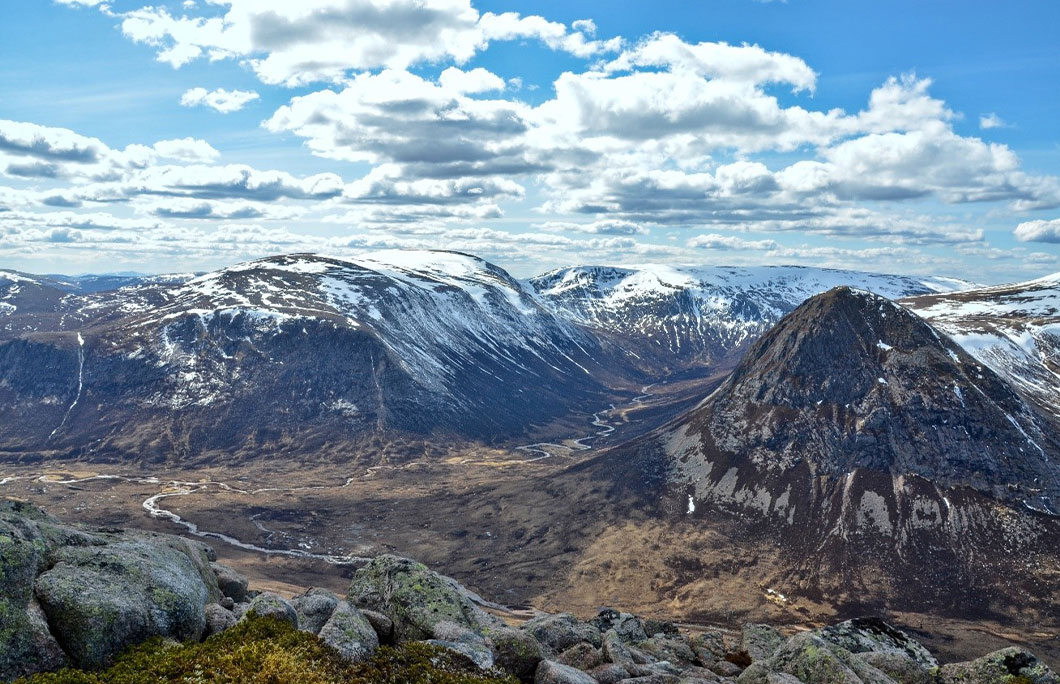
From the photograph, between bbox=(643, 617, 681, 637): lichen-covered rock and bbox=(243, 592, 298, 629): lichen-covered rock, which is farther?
bbox=(643, 617, 681, 637): lichen-covered rock

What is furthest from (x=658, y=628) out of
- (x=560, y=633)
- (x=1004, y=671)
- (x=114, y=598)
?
(x=114, y=598)

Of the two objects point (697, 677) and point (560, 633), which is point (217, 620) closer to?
point (560, 633)

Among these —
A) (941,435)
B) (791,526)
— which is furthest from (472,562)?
(941,435)

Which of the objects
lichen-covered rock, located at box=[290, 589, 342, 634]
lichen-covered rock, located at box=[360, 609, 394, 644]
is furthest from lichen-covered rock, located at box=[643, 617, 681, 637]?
lichen-covered rock, located at box=[290, 589, 342, 634]

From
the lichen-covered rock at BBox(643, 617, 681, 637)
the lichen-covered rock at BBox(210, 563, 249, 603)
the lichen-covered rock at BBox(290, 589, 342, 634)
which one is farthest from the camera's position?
the lichen-covered rock at BBox(643, 617, 681, 637)

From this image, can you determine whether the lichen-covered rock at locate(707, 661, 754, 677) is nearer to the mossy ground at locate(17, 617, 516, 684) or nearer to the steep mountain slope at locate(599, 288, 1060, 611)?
the mossy ground at locate(17, 617, 516, 684)

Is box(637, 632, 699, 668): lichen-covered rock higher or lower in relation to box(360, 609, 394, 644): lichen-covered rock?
lower
